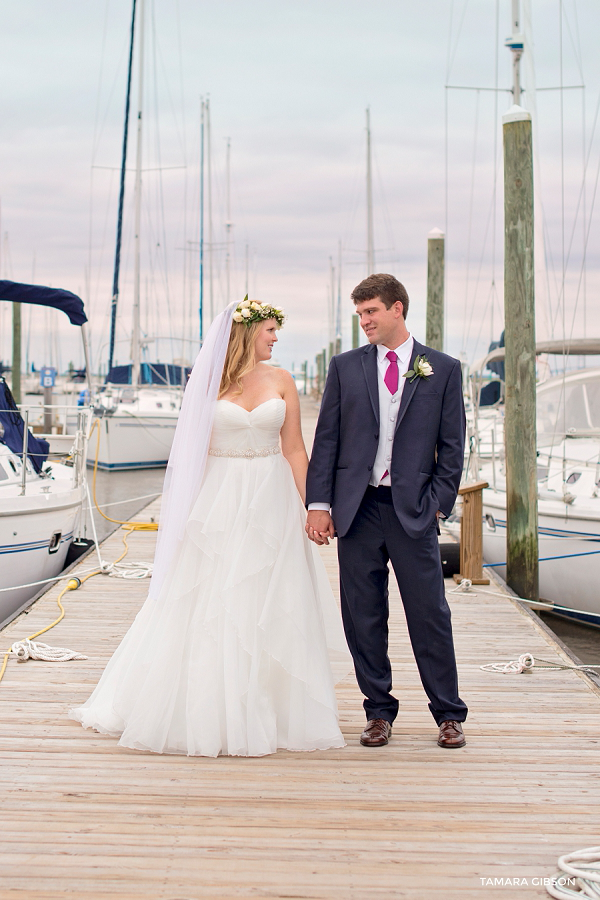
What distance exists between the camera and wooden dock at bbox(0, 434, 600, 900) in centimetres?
270

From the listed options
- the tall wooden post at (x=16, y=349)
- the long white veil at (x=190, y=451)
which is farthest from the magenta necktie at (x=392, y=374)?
the tall wooden post at (x=16, y=349)

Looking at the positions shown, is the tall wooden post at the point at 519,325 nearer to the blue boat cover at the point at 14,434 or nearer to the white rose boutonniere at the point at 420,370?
the white rose boutonniere at the point at 420,370

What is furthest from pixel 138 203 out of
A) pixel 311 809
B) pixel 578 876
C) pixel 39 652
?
pixel 578 876

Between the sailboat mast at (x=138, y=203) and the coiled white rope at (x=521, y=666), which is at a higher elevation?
the sailboat mast at (x=138, y=203)

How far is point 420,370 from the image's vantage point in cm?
367

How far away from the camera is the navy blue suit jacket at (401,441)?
366 cm

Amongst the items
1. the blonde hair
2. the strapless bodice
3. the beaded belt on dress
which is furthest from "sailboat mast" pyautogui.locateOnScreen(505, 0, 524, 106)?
the beaded belt on dress

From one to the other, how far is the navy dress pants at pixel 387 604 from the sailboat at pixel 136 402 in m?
19.5

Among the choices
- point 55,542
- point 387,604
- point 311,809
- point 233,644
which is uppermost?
point 387,604

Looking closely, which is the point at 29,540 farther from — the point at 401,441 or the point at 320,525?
the point at 401,441

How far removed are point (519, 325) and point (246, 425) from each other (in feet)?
13.9

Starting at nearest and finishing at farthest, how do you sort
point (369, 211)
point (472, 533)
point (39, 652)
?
point (39, 652) < point (472, 533) < point (369, 211)

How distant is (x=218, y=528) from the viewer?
3867 millimetres

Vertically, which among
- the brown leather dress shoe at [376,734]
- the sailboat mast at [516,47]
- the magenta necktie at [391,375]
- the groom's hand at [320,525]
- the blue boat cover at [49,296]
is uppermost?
the sailboat mast at [516,47]
